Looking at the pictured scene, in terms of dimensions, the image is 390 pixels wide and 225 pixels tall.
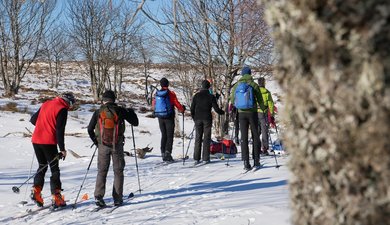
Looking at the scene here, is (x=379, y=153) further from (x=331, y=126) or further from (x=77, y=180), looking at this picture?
(x=77, y=180)

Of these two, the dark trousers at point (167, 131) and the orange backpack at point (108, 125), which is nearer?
the orange backpack at point (108, 125)

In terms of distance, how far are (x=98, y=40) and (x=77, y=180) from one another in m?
26.0

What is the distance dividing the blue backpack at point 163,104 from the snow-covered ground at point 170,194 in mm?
1229

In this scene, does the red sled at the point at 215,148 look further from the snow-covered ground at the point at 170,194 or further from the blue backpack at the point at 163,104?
the blue backpack at the point at 163,104

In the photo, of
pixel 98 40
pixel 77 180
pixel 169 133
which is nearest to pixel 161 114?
pixel 169 133

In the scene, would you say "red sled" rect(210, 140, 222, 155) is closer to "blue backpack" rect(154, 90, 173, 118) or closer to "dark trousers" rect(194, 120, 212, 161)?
"dark trousers" rect(194, 120, 212, 161)

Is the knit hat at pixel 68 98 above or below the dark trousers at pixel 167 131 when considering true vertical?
above

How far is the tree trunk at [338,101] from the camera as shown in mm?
1022

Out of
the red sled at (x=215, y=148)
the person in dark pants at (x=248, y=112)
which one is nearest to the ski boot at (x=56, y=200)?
the person in dark pants at (x=248, y=112)

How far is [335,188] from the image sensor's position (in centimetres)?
114

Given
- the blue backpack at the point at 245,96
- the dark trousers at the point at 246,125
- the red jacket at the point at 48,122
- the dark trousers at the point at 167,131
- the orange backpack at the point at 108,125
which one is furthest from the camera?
the dark trousers at the point at 167,131

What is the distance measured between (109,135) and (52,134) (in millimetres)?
957

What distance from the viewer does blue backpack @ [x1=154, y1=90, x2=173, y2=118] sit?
997cm

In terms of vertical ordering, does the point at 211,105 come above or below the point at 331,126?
above
